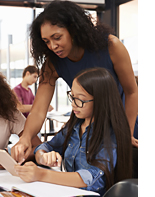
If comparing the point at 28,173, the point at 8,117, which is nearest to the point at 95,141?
the point at 28,173

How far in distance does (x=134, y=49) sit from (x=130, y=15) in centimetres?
65

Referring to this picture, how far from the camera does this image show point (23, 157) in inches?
51.2

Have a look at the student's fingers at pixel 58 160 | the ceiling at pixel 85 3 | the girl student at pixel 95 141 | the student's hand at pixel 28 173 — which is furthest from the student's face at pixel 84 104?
the ceiling at pixel 85 3

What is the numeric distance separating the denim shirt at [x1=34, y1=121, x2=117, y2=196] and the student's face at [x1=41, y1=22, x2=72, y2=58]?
0.38 metres

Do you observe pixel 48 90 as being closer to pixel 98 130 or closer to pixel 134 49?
pixel 98 130

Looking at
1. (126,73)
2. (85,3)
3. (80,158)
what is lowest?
(80,158)

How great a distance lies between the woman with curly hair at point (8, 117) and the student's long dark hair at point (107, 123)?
630mm

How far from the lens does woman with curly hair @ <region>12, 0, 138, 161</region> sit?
1326mm

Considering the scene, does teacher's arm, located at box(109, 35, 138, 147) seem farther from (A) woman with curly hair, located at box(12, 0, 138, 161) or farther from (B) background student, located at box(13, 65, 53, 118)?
(B) background student, located at box(13, 65, 53, 118)

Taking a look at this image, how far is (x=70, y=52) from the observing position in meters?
1.42

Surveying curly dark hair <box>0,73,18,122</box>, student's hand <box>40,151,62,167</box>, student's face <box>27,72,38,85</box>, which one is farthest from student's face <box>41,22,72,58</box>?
student's face <box>27,72,38,85</box>

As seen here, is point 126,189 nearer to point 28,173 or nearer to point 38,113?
point 28,173

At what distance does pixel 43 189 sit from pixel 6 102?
3.07 ft

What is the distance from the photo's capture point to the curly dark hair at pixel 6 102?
1.76 meters
